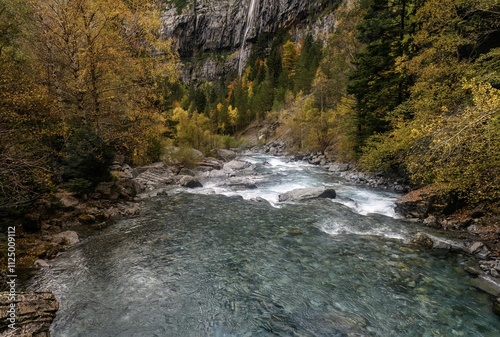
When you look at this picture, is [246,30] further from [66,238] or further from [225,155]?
[66,238]

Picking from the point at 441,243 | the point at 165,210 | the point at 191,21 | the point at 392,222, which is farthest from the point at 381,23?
the point at 191,21

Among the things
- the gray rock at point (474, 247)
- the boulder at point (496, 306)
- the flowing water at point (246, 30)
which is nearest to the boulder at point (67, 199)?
the boulder at point (496, 306)

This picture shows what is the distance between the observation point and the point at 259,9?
125500mm

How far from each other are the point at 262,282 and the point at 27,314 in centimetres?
587

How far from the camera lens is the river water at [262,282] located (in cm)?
639

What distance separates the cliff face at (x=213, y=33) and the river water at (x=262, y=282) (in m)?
133

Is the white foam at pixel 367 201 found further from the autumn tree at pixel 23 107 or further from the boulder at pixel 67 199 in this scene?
the autumn tree at pixel 23 107

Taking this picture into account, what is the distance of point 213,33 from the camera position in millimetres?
148750

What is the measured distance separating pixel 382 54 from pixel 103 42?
2194 centimetres

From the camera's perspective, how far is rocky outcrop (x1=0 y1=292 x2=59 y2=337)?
198 inches

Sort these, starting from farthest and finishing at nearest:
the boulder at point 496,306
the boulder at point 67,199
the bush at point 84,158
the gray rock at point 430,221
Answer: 1. the bush at point 84,158
2. the boulder at point 67,199
3. the gray rock at point 430,221
4. the boulder at point 496,306

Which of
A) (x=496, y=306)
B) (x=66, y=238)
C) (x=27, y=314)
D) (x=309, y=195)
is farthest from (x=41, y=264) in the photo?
(x=309, y=195)

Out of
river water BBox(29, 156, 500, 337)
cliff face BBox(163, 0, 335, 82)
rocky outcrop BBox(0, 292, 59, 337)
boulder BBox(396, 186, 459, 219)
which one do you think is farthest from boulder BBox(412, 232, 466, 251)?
cliff face BBox(163, 0, 335, 82)

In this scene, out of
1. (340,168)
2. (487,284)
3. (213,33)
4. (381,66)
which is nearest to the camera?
(487,284)
